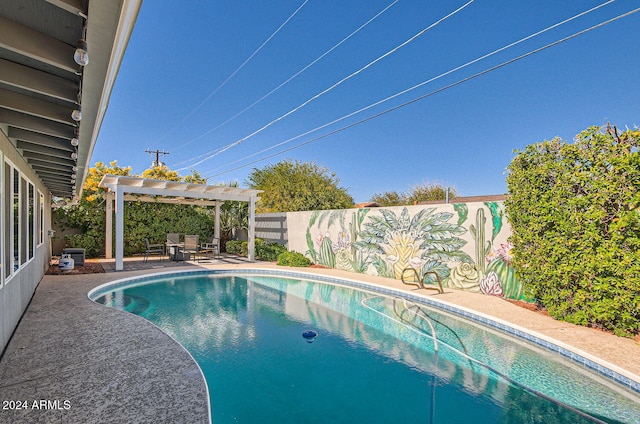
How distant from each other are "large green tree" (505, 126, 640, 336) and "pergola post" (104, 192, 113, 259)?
1548cm

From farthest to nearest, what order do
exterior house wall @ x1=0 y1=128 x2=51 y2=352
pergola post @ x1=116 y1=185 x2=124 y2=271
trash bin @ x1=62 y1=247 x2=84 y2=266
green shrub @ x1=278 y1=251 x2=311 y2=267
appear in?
1. green shrub @ x1=278 y1=251 x2=311 y2=267
2. trash bin @ x1=62 y1=247 x2=84 y2=266
3. pergola post @ x1=116 y1=185 x2=124 y2=271
4. exterior house wall @ x1=0 y1=128 x2=51 y2=352

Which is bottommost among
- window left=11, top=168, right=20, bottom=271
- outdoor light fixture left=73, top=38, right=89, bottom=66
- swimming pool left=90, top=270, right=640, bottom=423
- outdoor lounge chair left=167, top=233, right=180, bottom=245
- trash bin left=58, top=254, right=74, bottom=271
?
swimming pool left=90, top=270, right=640, bottom=423

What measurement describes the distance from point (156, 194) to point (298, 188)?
1051cm

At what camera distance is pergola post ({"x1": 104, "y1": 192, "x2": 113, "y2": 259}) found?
48.2 feet

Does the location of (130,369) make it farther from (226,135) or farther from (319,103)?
(226,135)

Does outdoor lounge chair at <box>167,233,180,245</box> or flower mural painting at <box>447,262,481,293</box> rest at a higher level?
outdoor lounge chair at <box>167,233,180,245</box>

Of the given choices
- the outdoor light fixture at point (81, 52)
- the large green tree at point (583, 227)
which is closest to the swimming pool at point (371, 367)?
the large green tree at point (583, 227)

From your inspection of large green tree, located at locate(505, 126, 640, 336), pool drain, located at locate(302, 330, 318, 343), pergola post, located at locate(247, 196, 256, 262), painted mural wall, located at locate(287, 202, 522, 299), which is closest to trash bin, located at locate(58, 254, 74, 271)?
pergola post, located at locate(247, 196, 256, 262)

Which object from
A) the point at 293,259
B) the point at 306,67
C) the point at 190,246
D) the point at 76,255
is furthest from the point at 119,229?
the point at 306,67

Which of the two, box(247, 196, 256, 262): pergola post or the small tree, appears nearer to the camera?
box(247, 196, 256, 262): pergola post

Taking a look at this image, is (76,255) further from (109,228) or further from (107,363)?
(107,363)

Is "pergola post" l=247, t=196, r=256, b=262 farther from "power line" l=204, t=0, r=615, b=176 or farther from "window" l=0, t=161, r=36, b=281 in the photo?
"window" l=0, t=161, r=36, b=281

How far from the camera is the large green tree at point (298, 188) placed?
21562mm

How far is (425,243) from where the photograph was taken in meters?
10.3
